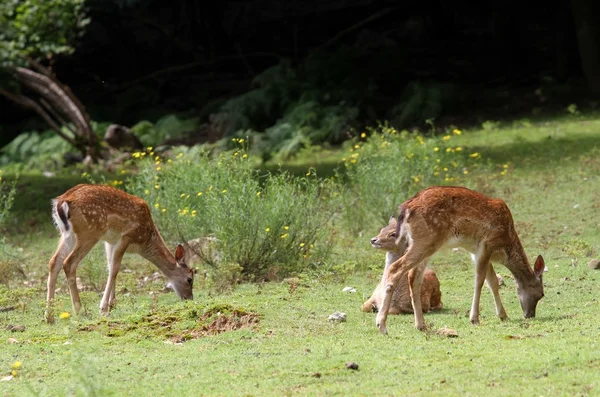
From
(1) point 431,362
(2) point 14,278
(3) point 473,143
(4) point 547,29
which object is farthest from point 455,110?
(1) point 431,362

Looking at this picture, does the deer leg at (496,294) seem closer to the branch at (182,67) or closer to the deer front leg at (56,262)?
the deer front leg at (56,262)

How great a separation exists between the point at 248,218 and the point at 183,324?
2.90m

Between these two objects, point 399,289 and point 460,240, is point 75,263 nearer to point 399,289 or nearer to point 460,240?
point 399,289

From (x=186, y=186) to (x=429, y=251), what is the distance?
5340 millimetres

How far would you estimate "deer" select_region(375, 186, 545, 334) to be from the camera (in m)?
9.21

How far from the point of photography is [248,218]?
12367mm

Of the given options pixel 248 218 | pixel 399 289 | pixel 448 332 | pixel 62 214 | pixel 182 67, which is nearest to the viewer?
pixel 448 332

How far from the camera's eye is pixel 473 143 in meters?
20.8

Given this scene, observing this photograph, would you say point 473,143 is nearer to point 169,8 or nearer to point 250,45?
point 250,45

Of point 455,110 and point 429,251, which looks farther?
point 455,110

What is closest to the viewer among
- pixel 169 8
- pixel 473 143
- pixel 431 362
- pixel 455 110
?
pixel 431 362

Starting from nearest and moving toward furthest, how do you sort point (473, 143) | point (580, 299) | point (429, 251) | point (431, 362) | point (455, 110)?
point (431, 362) → point (429, 251) → point (580, 299) → point (473, 143) → point (455, 110)

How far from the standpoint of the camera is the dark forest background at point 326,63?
2377 cm

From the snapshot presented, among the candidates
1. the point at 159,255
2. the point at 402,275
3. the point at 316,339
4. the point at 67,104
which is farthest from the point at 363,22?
the point at 316,339
